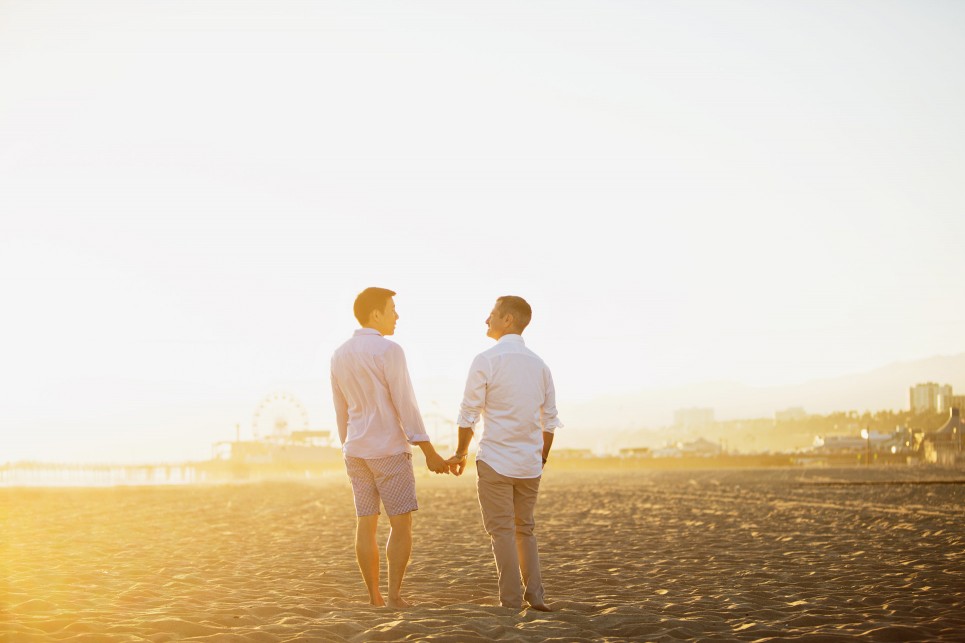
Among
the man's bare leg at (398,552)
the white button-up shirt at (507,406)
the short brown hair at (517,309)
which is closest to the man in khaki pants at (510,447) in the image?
the white button-up shirt at (507,406)

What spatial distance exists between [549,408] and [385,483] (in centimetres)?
107

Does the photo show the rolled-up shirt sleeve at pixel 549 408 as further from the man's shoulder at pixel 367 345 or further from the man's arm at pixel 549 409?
the man's shoulder at pixel 367 345

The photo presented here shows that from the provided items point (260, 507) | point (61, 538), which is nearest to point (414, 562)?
point (61, 538)

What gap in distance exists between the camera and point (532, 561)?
214 inches

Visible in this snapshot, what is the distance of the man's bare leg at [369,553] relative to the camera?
546cm

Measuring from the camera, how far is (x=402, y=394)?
5391 millimetres

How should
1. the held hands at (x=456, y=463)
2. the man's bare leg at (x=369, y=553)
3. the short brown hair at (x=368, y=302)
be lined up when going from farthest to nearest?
the short brown hair at (x=368, y=302), the man's bare leg at (x=369, y=553), the held hands at (x=456, y=463)

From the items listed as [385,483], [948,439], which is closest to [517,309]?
[385,483]

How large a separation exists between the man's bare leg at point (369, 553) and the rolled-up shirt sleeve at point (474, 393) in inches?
32.2

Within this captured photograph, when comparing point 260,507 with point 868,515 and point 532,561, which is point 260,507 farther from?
point 532,561

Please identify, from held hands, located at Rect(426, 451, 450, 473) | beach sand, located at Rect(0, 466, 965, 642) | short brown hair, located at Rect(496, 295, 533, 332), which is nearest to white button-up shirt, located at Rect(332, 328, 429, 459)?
held hands, located at Rect(426, 451, 450, 473)

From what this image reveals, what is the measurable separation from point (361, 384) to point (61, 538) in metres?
7.46

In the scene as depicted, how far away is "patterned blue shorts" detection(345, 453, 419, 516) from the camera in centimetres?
536

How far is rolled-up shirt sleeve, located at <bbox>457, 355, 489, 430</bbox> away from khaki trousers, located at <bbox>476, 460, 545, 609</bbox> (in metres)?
0.26
